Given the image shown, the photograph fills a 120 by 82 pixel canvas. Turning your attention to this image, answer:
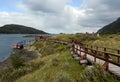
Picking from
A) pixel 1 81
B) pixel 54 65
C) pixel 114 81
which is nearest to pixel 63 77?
pixel 114 81

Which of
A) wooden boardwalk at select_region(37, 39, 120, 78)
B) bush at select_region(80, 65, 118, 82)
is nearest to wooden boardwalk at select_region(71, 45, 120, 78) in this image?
wooden boardwalk at select_region(37, 39, 120, 78)

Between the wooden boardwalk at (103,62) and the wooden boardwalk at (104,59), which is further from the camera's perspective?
the wooden boardwalk at (103,62)

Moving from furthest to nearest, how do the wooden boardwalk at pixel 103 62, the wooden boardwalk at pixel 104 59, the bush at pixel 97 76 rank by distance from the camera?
the wooden boardwalk at pixel 103 62, the wooden boardwalk at pixel 104 59, the bush at pixel 97 76

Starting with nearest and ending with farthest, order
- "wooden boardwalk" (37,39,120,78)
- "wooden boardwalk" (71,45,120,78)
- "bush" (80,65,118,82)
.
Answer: "bush" (80,65,118,82)
"wooden boardwalk" (37,39,120,78)
"wooden boardwalk" (71,45,120,78)

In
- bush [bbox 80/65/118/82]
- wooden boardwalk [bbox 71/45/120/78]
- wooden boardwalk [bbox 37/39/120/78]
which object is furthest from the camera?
wooden boardwalk [bbox 71/45/120/78]

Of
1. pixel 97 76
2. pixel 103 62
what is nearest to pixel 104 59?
pixel 97 76

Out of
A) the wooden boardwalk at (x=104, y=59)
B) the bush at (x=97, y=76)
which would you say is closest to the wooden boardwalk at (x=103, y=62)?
the wooden boardwalk at (x=104, y=59)

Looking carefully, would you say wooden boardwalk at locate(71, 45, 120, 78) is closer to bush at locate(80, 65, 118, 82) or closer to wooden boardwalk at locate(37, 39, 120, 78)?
wooden boardwalk at locate(37, 39, 120, 78)

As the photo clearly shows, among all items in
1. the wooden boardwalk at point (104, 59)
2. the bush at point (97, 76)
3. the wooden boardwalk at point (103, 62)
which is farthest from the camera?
the wooden boardwalk at point (103, 62)

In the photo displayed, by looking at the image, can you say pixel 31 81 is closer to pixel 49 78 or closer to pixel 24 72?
pixel 49 78

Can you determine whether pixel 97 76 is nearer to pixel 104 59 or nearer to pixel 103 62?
pixel 104 59

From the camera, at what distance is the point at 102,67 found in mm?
12719

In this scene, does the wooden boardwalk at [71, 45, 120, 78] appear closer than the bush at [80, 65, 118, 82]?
No

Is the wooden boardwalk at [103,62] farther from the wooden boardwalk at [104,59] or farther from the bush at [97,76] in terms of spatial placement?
the bush at [97,76]
